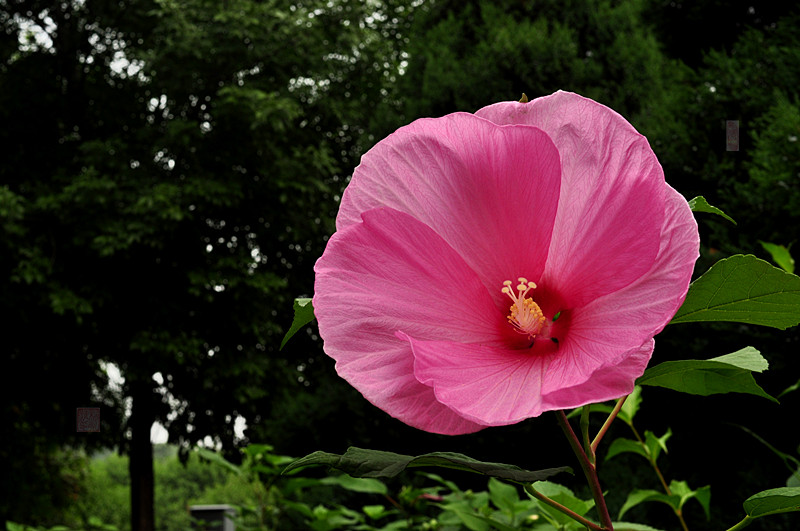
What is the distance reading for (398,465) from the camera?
0.46 metres

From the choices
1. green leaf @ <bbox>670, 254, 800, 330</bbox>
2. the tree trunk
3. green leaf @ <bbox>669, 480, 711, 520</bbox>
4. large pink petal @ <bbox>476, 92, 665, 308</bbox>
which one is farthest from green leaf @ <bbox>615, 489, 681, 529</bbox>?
the tree trunk

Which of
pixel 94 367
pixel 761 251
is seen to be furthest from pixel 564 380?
pixel 94 367

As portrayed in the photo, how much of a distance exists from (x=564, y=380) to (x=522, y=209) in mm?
116

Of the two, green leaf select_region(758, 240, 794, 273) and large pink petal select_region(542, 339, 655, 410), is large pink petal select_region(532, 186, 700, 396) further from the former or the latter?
green leaf select_region(758, 240, 794, 273)

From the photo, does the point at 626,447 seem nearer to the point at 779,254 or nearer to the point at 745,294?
the point at 779,254

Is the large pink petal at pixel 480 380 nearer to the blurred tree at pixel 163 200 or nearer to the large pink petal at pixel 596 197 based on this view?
the large pink petal at pixel 596 197

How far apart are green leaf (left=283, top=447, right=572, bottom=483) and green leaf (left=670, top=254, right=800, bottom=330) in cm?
14

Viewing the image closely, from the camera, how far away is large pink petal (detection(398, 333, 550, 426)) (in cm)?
39

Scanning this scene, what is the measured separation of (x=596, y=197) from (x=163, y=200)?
8.10m

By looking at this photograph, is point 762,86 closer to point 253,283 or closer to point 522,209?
point 522,209

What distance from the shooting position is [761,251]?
3631 mm

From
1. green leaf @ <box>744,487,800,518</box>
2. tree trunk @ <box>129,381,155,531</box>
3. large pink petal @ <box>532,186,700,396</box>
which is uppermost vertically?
large pink petal @ <box>532,186,700,396</box>

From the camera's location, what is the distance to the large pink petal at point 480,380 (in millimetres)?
387

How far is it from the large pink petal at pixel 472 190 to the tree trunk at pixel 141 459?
943 cm
